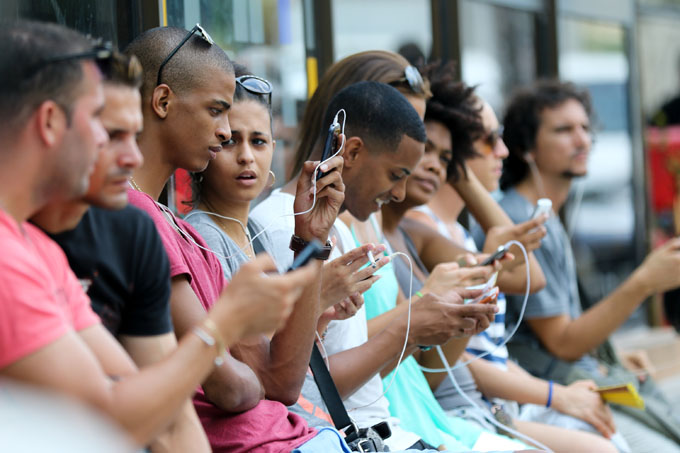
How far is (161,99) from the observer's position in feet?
6.89

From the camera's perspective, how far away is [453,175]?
3684 mm

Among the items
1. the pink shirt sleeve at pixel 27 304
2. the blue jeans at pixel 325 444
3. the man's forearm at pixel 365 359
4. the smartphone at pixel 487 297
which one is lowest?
the blue jeans at pixel 325 444

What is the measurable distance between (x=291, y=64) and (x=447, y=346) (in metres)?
1.66

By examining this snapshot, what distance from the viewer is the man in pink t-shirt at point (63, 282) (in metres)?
1.25

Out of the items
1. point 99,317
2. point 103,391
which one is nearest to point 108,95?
point 99,317

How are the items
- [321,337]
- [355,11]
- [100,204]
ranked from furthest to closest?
[355,11]
[321,337]
[100,204]

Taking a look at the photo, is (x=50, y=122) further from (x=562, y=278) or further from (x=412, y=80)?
(x=562, y=278)

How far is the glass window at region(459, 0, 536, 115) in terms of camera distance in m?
5.51

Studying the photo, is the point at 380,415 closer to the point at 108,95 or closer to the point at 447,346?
the point at 447,346

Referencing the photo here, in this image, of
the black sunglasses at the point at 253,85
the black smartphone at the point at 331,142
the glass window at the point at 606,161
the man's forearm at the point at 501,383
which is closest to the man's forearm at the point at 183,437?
the black smartphone at the point at 331,142

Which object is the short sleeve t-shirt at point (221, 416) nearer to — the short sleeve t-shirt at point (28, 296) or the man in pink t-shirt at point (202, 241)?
the man in pink t-shirt at point (202, 241)

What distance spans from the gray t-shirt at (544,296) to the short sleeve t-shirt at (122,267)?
8.43 feet

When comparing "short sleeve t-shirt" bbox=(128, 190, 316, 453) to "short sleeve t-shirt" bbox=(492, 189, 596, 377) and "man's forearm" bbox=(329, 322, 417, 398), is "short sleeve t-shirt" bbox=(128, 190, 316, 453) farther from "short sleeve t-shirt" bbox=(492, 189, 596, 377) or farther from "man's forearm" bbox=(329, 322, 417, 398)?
"short sleeve t-shirt" bbox=(492, 189, 596, 377)

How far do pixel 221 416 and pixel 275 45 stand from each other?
2.35 m
